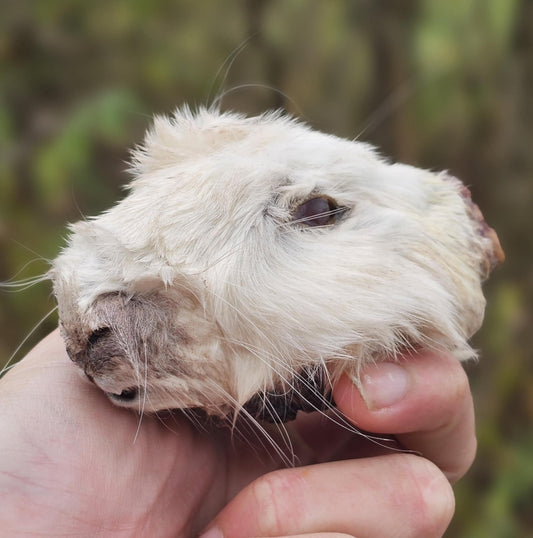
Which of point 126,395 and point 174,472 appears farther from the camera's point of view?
point 174,472

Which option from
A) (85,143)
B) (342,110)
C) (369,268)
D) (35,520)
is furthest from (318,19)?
(35,520)

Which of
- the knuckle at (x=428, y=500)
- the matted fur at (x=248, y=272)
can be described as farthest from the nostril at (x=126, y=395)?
the knuckle at (x=428, y=500)

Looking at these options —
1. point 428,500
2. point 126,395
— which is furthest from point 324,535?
point 126,395

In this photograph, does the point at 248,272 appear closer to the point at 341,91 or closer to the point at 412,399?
the point at 412,399

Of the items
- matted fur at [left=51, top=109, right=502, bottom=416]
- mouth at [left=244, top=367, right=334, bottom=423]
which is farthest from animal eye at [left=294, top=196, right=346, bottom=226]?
mouth at [left=244, top=367, right=334, bottom=423]

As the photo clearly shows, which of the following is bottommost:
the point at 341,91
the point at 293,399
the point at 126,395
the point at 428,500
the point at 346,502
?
the point at 341,91

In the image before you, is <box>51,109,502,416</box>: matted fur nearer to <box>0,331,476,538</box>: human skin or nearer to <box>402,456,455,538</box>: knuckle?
<box>0,331,476,538</box>: human skin

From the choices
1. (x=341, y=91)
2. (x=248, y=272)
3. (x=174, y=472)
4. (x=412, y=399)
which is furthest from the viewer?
(x=341, y=91)

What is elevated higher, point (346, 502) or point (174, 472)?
point (174, 472)
